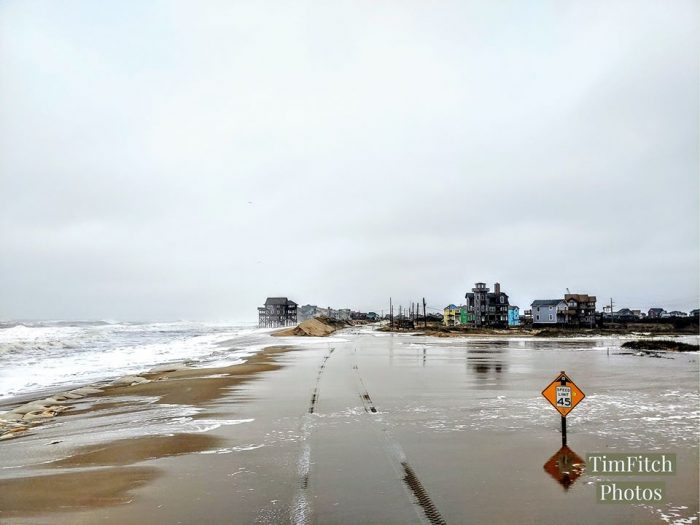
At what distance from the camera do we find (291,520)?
19.0 ft

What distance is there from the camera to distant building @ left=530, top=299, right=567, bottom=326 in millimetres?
110406

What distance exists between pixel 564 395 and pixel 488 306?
10053 cm

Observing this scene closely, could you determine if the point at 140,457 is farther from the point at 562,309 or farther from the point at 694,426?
the point at 562,309

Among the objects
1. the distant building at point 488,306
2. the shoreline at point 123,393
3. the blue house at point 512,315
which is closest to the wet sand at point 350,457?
the shoreline at point 123,393

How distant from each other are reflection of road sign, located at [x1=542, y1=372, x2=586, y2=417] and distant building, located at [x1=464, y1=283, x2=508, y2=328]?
98.6 meters

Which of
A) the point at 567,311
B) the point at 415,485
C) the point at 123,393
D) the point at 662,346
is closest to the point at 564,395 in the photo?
the point at 415,485

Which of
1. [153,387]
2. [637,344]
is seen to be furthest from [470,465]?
[637,344]

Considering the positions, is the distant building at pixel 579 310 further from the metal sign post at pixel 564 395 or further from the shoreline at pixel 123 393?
the metal sign post at pixel 564 395

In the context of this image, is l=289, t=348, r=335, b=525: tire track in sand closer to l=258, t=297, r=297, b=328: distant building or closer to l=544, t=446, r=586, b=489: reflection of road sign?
l=544, t=446, r=586, b=489: reflection of road sign

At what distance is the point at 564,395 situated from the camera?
32.3 ft

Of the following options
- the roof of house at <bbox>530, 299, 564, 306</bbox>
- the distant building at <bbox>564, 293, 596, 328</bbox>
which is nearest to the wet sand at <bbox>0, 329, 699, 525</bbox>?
the distant building at <bbox>564, 293, 596, 328</bbox>

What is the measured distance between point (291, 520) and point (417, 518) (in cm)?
167

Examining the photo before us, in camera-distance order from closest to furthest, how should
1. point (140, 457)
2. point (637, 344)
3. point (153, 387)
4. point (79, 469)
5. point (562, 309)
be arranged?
point (79, 469) < point (140, 457) < point (153, 387) < point (637, 344) < point (562, 309)

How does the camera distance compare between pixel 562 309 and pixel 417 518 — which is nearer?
pixel 417 518
